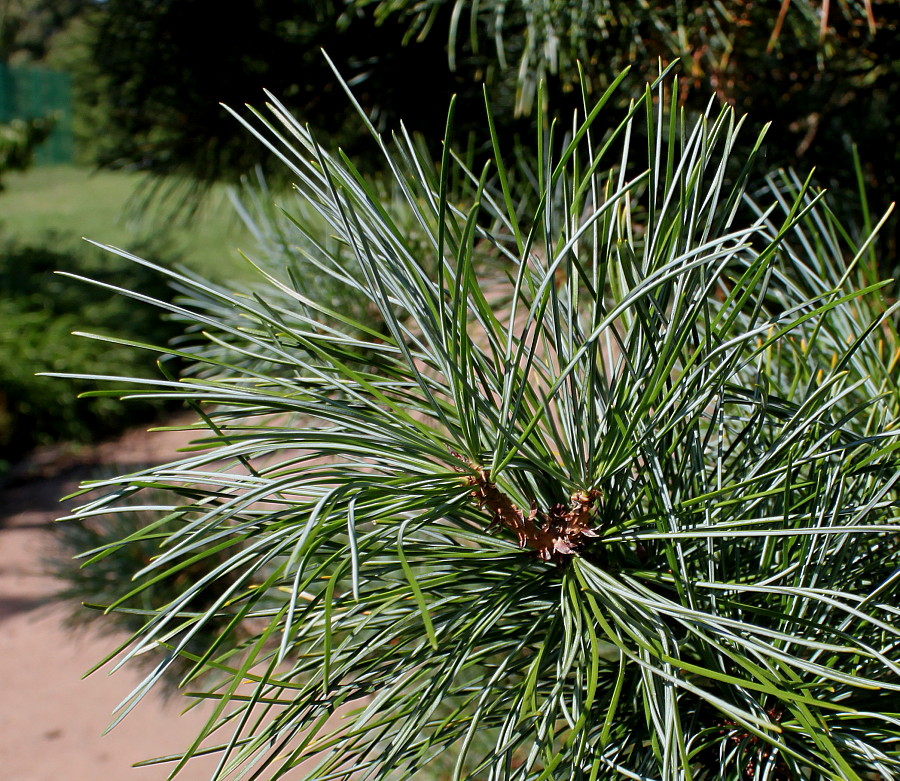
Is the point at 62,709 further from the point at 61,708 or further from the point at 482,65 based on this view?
the point at 482,65

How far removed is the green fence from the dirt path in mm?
9830

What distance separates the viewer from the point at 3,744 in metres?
1.71

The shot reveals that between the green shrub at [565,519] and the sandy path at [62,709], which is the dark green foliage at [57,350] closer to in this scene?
the sandy path at [62,709]

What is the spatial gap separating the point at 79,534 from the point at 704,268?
1.32m

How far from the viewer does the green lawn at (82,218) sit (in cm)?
534

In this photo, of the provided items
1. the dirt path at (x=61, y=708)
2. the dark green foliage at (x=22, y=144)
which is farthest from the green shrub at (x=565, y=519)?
the dark green foliage at (x=22, y=144)

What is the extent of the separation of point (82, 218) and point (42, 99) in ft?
13.8

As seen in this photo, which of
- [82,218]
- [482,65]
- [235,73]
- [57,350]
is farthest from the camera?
[82,218]

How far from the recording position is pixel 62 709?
5.97 feet

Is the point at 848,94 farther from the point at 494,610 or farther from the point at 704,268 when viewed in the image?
the point at 494,610

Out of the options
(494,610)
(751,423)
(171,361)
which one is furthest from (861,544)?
(171,361)

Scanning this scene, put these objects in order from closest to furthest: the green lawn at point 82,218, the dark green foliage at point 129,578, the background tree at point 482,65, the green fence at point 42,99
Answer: the background tree at point 482,65 → the dark green foliage at point 129,578 → the green lawn at point 82,218 → the green fence at point 42,99

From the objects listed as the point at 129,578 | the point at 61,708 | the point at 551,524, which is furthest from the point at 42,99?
the point at 551,524

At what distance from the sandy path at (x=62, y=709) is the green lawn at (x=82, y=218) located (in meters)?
2.55
